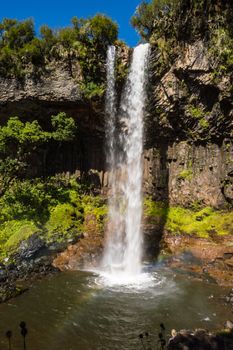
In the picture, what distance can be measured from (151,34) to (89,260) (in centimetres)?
1666

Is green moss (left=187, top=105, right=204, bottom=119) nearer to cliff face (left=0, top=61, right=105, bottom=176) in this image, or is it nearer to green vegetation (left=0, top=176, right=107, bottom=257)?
cliff face (left=0, top=61, right=105, bottom=176)

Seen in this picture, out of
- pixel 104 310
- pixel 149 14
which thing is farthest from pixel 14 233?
pixel 149 14

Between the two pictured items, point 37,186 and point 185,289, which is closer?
point 185,289

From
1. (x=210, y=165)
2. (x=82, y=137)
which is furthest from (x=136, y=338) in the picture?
(x=82, y=137)

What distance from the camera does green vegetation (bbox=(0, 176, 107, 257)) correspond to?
2241 cm

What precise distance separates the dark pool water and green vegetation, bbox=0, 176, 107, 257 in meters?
4.90

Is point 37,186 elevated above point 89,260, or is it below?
above

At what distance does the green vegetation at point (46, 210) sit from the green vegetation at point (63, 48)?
763 cm

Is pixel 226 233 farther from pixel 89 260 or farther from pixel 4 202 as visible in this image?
pixel 4 202

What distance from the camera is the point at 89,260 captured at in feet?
69.3

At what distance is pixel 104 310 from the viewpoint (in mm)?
14086

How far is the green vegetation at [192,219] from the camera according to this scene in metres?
21.6

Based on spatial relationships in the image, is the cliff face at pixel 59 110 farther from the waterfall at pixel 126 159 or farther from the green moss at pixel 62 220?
the green moss at pixel 62 220

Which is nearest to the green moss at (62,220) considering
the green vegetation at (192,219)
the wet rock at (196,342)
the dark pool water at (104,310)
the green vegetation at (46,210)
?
the green vegetation at (46,210)
